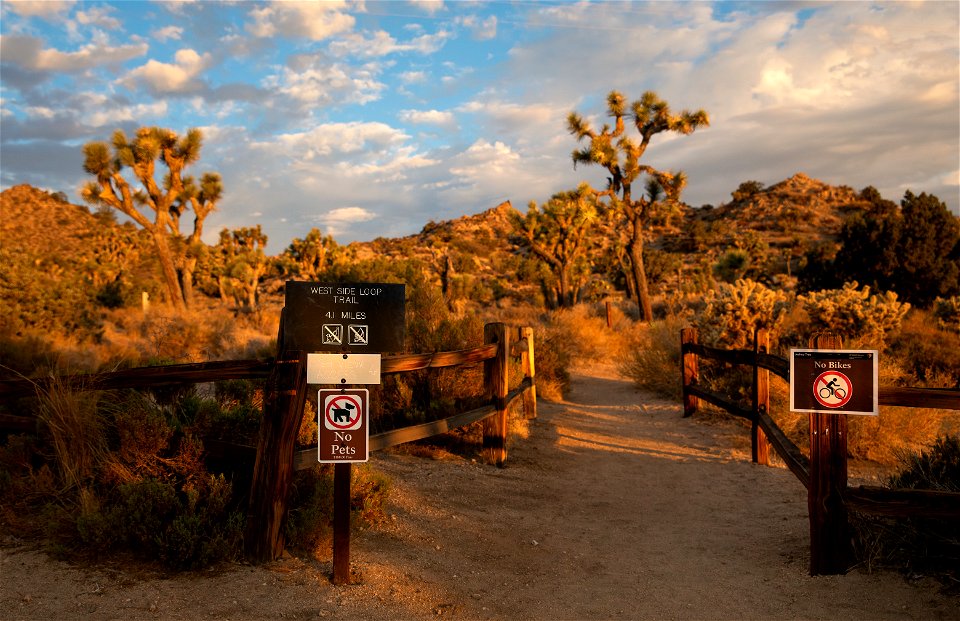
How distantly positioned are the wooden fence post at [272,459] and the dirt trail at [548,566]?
0.20m

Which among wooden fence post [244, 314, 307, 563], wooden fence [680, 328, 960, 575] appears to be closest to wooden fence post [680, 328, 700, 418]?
wooden fence [680, 328, 960, 575]

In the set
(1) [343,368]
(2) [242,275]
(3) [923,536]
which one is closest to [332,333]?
(1) [343,368]

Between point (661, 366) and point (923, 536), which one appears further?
point (661, 366)

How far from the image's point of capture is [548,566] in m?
5.13

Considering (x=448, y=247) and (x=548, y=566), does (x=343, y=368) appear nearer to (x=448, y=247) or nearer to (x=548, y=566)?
(x=548, y=566)

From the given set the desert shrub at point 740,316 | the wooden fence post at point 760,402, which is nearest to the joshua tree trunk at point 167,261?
the desert shrub at point 740,316

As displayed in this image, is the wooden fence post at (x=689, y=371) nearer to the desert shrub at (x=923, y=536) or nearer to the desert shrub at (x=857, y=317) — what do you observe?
the desert shrub at (x=857, y=317)

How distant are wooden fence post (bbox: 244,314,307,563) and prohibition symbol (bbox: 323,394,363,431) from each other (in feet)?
0.92

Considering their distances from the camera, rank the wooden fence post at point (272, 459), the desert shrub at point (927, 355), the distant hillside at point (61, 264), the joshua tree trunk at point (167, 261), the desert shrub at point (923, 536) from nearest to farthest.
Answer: the desert shrub at point (923, 536)
the wooden fence post at point (272, 459)
the desert shrub at point (927, 355)
the distant hillside at point (61, 264)
the joshua tree trunk at point (167, 261)

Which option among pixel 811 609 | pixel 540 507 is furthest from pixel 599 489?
pixel 811 609

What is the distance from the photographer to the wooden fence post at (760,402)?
812 cm

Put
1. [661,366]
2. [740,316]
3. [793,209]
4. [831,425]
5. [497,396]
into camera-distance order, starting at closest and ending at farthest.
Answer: [831,425] → [497,396] → [740,316] → [661,366] → [793,209]

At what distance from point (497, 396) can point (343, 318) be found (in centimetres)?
406

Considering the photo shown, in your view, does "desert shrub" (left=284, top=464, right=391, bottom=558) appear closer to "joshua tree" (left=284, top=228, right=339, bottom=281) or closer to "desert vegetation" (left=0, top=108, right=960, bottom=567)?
"desert vegetation" (left=0, top=108, right=960, bottom=567)
